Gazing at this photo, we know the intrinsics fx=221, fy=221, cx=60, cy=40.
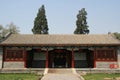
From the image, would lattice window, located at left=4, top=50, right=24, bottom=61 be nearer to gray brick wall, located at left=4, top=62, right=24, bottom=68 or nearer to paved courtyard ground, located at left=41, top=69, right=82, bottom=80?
gray brick wall, located at left=4, top=62, right=24, bottom=68

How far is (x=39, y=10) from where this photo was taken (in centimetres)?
5197

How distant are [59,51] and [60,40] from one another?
147 centimetres

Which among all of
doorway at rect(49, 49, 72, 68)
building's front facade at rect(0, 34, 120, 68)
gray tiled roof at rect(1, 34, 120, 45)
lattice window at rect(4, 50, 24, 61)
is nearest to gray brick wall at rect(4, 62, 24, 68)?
building's front facade at rect(0, 34, 120, 68)

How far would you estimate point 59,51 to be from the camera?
28.9 metres

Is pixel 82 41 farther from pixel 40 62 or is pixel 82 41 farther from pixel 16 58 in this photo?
pixel 16 58

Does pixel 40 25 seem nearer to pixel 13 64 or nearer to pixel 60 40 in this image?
pixel 60 40

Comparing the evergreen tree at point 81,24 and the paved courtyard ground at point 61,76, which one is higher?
the evergreen tree at point 81,24

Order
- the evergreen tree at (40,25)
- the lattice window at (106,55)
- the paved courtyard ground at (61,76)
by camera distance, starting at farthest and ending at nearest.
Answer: the evergreen tree at (40,25) → the lattice window at (106,55) → the paved courtyard ground at (61,76)

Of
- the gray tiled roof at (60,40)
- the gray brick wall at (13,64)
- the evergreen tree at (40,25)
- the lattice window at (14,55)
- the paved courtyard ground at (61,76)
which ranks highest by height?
the evergreen tree at (40,25)

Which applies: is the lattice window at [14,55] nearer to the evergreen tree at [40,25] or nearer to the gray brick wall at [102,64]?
the gray brick wall at [102,64]

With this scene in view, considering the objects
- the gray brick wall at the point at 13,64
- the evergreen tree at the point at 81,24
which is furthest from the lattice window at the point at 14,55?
the evergreen tree at the point at 81,24

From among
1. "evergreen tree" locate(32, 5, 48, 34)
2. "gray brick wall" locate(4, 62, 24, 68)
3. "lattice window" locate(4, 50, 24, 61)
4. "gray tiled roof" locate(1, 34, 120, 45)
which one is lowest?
"gray brick wall" locate(4, 62, 24, 68)

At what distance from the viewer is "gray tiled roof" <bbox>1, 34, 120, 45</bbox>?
26.6 m

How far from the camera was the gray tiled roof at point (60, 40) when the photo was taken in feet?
87.2
